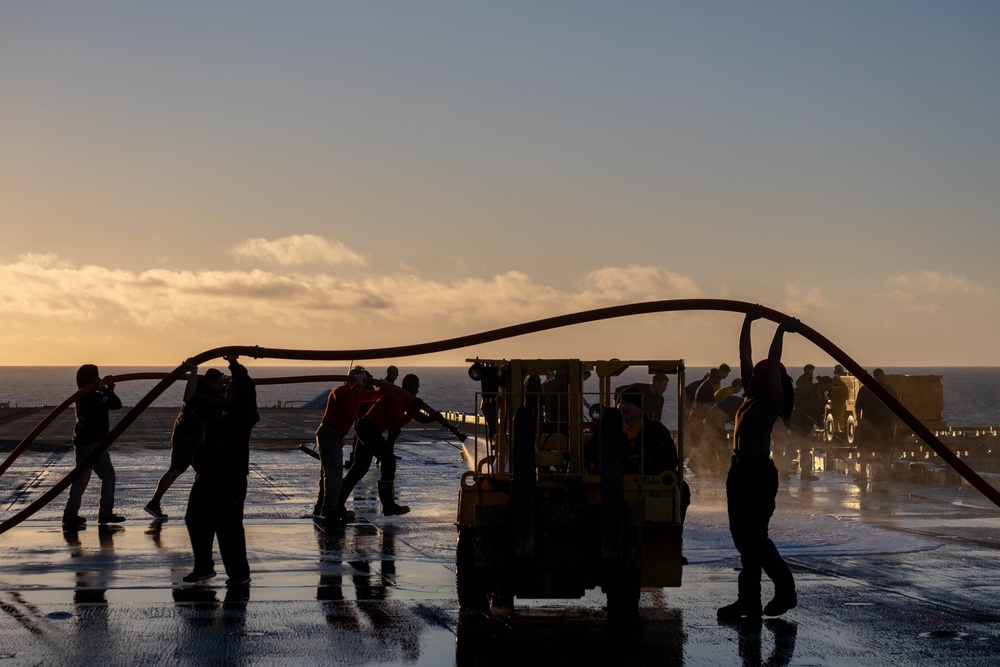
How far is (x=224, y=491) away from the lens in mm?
10461

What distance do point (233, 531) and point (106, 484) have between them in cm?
492

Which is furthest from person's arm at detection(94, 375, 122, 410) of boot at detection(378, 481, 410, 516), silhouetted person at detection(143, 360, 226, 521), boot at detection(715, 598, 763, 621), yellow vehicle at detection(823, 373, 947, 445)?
yellow vehicle at detection(823, 373, 947, 445)

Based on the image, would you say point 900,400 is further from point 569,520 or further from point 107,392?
point 569,520

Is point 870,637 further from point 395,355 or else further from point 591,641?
point 395,355

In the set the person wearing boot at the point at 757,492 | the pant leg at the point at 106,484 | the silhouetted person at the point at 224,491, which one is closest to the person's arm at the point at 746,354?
the person wearing boot at the point at 757,492

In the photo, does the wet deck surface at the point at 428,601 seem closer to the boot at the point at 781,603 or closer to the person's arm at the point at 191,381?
the boot at the point at 781,603

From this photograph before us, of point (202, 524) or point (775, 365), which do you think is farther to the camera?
point (202, 524)

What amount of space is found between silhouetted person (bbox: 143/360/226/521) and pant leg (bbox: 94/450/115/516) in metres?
0.46

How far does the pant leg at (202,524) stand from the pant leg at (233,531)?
0.26 ft

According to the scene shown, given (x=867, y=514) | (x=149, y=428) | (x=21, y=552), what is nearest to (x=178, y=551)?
(x=21, y=552)

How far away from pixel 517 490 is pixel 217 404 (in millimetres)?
3970

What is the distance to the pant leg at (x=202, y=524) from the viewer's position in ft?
34.2

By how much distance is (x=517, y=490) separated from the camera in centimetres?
850

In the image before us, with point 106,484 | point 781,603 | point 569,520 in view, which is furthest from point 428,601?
point 106,484
